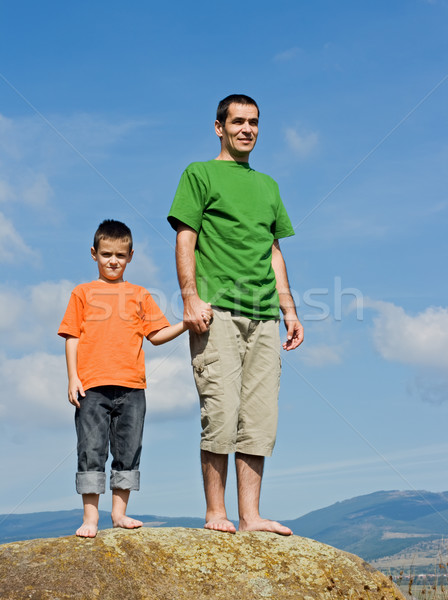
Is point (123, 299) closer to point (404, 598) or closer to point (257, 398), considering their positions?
point (257, 398)

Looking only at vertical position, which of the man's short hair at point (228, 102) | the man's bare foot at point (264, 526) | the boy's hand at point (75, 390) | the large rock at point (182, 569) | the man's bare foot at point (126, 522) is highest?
the man's short hair at point (228, 102)

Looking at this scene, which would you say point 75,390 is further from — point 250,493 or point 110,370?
point 250,493

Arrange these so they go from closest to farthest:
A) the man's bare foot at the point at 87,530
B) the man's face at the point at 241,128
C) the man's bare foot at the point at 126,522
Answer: the man's bare foot at the point at 87,530
the man's bare foot at the point at 126,522
the man's face at the point at 241,128

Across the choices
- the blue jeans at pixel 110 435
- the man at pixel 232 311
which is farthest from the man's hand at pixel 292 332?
the blue jeans at pixel 110 435

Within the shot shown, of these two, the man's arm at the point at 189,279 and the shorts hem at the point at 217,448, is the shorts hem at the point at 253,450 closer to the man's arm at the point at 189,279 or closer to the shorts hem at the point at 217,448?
the shorts hem at the point at 217,448

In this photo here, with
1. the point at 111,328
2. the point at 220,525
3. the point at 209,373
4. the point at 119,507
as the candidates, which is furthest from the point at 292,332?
the point at 119,507

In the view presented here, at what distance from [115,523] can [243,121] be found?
11.2 feet

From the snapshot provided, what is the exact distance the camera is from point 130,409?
16.3 ft

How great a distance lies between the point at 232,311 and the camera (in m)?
5.14

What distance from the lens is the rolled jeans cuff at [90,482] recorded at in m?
4.80

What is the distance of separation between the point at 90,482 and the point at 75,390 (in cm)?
69

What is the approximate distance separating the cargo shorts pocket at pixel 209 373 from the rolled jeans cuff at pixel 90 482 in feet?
3.25

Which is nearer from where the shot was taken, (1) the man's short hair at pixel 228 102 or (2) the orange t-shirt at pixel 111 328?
(2) the orange t-shirt at pixel 111 328

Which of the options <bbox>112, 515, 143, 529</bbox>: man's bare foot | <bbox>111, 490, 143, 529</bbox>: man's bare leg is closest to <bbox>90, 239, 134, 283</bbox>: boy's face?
<bbox>111, 490, 143, 529</bbox>: man's bare leg
